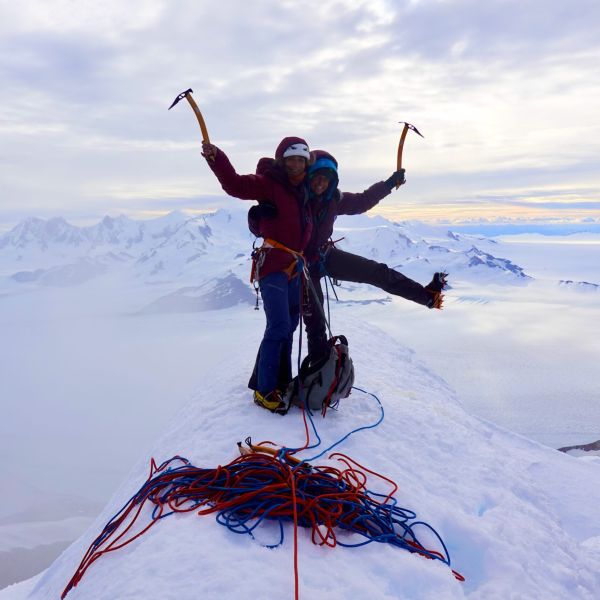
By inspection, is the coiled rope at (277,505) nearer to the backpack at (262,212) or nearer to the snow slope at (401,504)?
the snow slope at (401,504)

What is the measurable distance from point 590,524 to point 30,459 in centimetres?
14417

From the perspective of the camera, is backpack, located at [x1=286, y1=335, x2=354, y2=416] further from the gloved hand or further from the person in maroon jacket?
the gloved hand

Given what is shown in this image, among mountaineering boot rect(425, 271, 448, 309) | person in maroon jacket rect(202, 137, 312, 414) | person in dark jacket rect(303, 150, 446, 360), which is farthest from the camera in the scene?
mountaineering boot rect(425, 271, 448, 309)

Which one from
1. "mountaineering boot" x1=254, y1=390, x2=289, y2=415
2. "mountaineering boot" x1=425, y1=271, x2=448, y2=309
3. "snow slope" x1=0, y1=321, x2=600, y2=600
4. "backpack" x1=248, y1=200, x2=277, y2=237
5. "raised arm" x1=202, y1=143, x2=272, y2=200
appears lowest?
"snow slope" x1=0, y1=321, x2=600, y2=600

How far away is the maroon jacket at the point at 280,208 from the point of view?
4.74m

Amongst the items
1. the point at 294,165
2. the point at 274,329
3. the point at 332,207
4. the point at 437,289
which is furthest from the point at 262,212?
the point at 437,289

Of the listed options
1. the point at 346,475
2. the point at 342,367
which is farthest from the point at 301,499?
the point at 342,367

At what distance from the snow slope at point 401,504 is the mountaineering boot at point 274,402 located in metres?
0.10

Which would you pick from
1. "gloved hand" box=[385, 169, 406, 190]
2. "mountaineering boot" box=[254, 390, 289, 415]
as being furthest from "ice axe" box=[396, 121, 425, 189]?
"mountaineering boot" box=[254, 390, 289, 415]

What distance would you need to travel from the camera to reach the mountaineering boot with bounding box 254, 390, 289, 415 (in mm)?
5168

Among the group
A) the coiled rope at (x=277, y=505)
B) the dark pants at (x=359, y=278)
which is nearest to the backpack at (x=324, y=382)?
the dark pants at (x=359, y=278)

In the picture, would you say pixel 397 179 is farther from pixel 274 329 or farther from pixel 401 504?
pixel 401 504

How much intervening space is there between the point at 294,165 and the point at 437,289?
6.80ft

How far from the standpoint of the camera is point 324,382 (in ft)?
17.0
